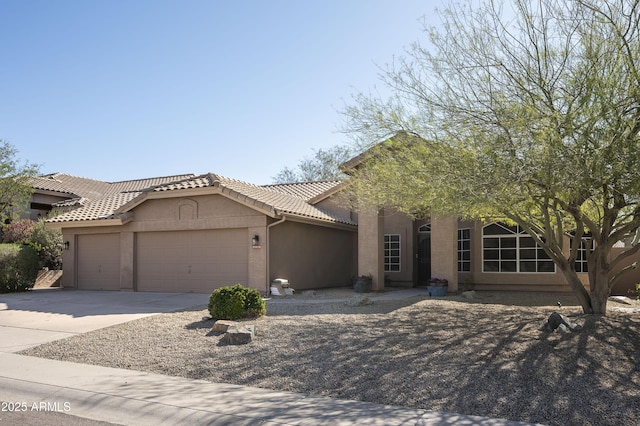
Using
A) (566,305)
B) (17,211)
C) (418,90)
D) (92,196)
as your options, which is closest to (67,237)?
(17,211)

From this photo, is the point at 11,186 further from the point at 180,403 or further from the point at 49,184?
the point at 180,403

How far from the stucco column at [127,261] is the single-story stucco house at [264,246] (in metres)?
0.04

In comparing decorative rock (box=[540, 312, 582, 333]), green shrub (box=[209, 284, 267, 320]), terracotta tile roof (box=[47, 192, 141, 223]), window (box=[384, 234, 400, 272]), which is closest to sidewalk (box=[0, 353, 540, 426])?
green shrub (box=[209, 284, 267, 320])

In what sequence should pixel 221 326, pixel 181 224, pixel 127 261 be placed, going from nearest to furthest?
pixel 221 326 → pixel 181 224 → pixel 127 261

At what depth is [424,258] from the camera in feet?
66.2

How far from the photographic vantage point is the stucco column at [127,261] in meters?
18.6

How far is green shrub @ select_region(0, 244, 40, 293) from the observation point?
59.0 feet

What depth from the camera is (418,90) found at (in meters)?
9.90

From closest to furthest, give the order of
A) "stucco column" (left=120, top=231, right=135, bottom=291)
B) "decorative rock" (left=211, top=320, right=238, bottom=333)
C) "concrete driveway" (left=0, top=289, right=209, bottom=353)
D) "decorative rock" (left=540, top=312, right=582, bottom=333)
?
1. "decorative rock" (left=540, top=312, right=582, bottom=333)
2. "decorative rock" (left=211, top=320, right=238, bottom=333)
3. "concrete driveway" (left=0, top=289, right=209, bottom=353)
4. "stucco column" (left=120, top=231, right=135, bottom=291)

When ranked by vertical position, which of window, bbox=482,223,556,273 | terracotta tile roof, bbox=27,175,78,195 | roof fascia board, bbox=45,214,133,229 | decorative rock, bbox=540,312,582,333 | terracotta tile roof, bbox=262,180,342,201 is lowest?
decorative rock, bbox=540,312,582,333

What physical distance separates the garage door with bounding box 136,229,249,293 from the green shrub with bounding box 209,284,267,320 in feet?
16.9

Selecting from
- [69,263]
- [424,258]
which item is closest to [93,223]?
[69,263]

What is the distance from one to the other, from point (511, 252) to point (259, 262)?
28.2ft

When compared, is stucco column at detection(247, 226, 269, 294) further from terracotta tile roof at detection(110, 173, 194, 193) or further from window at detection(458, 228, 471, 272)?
terracotta tile roof at detection(110, 173, 194, 193)
